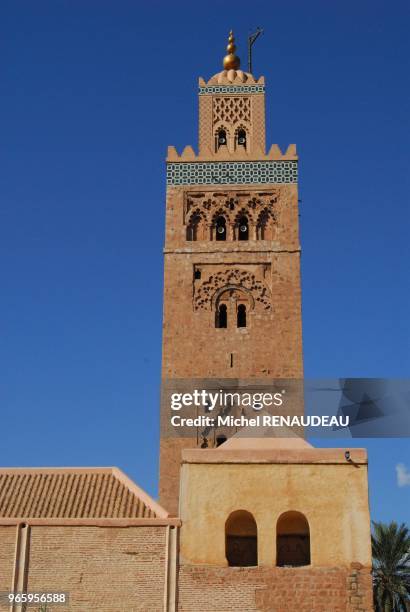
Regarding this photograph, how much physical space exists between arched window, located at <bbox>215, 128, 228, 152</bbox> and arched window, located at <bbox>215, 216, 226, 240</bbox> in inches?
89.5

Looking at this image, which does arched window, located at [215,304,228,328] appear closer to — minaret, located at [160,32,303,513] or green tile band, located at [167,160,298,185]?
minaret, located at [160,32,303,513]

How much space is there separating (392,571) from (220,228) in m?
9.45

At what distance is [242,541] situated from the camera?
52.1 ft

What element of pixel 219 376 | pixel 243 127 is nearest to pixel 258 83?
pixel 243 127

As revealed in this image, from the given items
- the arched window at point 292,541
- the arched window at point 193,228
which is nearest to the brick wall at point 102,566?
the arched window at point 292,541

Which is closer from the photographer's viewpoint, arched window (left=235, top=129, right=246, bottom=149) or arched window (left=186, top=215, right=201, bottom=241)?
arched window (left=186, top=215, right=201, bottom=241)

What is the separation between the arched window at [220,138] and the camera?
2483 cm

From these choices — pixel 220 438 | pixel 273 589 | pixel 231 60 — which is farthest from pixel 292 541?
pixel 231 60

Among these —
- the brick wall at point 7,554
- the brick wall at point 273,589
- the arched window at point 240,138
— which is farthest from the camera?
the arched window at point 240,138

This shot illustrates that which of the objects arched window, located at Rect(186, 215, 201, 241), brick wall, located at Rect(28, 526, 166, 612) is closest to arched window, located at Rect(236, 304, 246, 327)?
arched window, located at Rect(186, 215, 201, 241)

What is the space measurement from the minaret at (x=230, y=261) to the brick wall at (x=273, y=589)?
6.00m

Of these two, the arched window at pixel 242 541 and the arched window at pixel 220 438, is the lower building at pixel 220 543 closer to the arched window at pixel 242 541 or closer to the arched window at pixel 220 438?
the arched window at pixel 242 541

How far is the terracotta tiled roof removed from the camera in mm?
15711

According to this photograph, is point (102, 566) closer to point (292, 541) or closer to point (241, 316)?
point (292, 541)
